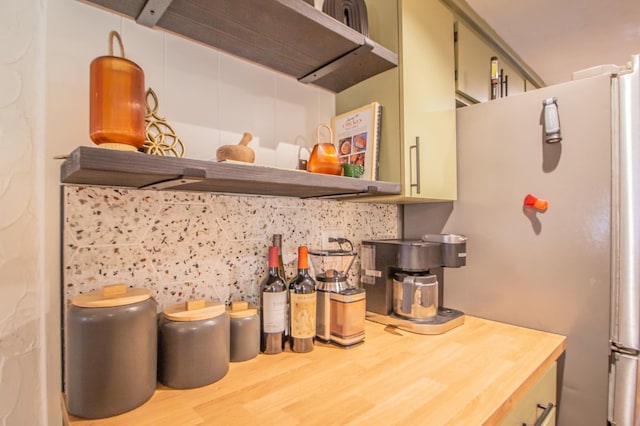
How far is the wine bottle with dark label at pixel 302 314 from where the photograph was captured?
979 mm

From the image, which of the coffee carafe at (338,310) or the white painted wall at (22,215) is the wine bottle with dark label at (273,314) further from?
the white painted wall at (22,215)

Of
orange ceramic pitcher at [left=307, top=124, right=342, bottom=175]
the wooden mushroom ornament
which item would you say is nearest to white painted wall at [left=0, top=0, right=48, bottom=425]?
the wooden mushroom ornament

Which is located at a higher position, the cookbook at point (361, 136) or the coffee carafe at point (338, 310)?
the cookbook at point (361, 136)

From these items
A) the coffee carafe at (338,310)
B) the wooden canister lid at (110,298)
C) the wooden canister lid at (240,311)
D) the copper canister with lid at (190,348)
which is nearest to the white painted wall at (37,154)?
the wooden canister lid at (110,298)

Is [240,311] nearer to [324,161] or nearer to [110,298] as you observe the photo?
[110,298]

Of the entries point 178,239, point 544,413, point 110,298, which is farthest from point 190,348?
point 544,413

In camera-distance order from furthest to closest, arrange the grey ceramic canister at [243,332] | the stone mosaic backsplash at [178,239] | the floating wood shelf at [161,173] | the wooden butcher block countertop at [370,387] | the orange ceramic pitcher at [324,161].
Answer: the orange ceramic pitcher at [324,161] < the grey ceramic canister at [243,332] < the stone mosaic backsplash at [178,239] < the wooden butcher block countertop at [370,387] < the floating wood shelf at [161,173]

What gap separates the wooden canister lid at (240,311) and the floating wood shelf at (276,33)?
77cm

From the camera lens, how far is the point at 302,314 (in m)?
0.98

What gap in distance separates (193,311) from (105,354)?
0.65 ft

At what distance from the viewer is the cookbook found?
1.19 m

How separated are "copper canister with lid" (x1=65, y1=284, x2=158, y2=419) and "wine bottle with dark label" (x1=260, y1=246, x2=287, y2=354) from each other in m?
0.34

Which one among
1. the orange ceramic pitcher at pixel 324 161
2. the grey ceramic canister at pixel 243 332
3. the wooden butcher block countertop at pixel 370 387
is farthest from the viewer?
the orange ceramic pitcher at pixel 324 161

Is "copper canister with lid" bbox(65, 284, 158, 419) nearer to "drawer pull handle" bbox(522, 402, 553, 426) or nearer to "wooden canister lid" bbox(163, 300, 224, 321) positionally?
"wooden canister lid" bbox(163, 300, 224, 321)
